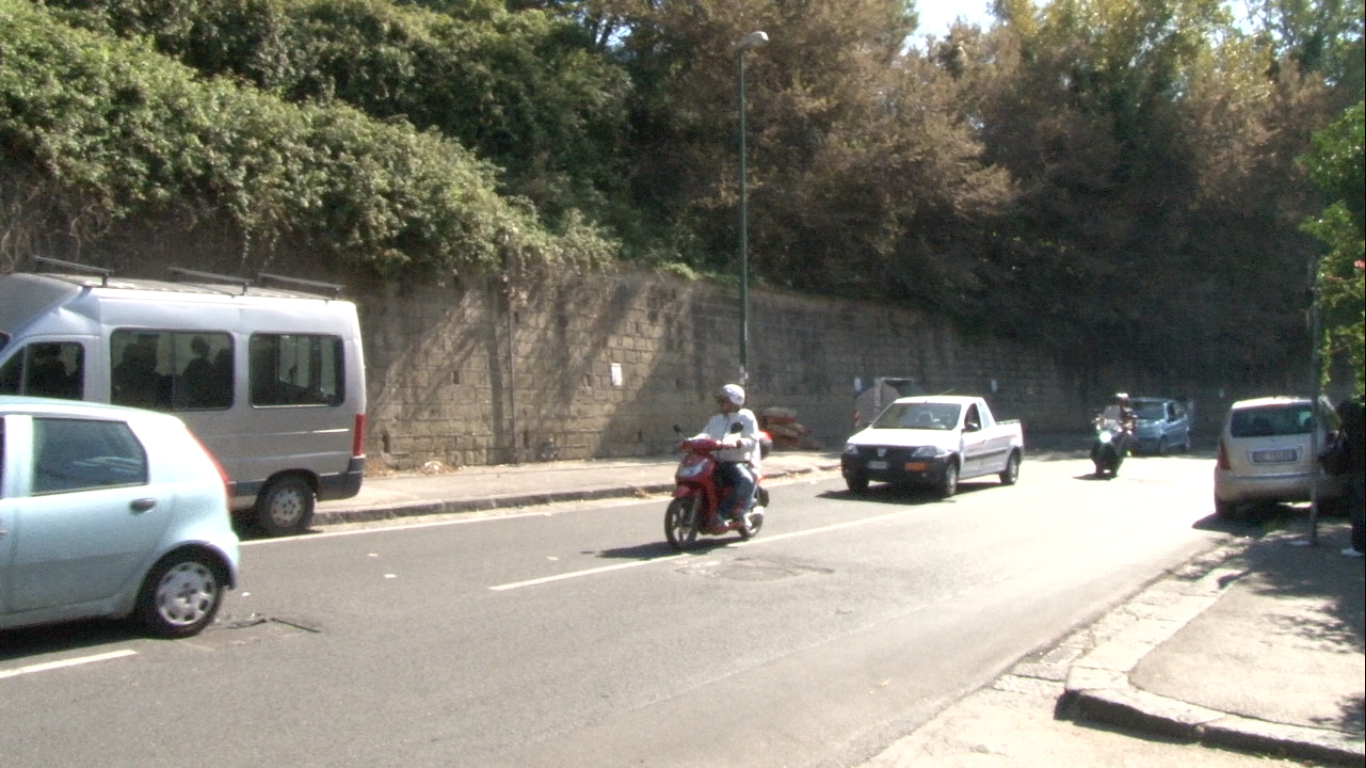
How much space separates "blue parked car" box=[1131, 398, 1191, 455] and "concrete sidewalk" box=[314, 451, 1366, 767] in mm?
19571

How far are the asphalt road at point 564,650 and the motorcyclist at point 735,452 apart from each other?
1.62 feet

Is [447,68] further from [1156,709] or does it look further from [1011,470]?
[1156,709]

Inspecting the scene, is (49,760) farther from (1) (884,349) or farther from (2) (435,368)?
(1) (884,349)

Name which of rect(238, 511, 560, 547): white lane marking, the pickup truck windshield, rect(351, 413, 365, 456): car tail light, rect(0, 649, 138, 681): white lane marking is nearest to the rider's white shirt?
rect(238, 511, 560, 547): white lane marking

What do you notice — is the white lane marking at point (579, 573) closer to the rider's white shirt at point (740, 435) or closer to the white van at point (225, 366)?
the rider's white shirt at point (740, 435)

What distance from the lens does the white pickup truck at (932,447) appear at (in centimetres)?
1897

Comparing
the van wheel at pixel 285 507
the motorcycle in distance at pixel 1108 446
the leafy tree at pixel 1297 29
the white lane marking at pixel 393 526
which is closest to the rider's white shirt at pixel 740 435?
the white lane marking at pixel 393 526

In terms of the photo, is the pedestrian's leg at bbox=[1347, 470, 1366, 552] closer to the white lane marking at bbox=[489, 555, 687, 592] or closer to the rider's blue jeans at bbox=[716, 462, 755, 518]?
the white lane marking at bbox=[489, 555, 687, 592]

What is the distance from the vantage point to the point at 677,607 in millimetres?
9953

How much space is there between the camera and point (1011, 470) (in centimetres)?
2206

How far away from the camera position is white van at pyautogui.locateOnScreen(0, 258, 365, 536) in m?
12.0

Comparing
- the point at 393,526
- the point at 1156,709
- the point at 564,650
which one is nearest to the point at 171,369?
the point at 393,526

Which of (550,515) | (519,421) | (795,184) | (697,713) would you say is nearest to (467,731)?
(697,713)

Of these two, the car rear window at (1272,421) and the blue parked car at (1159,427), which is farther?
the blue parked car at (1159,427)
